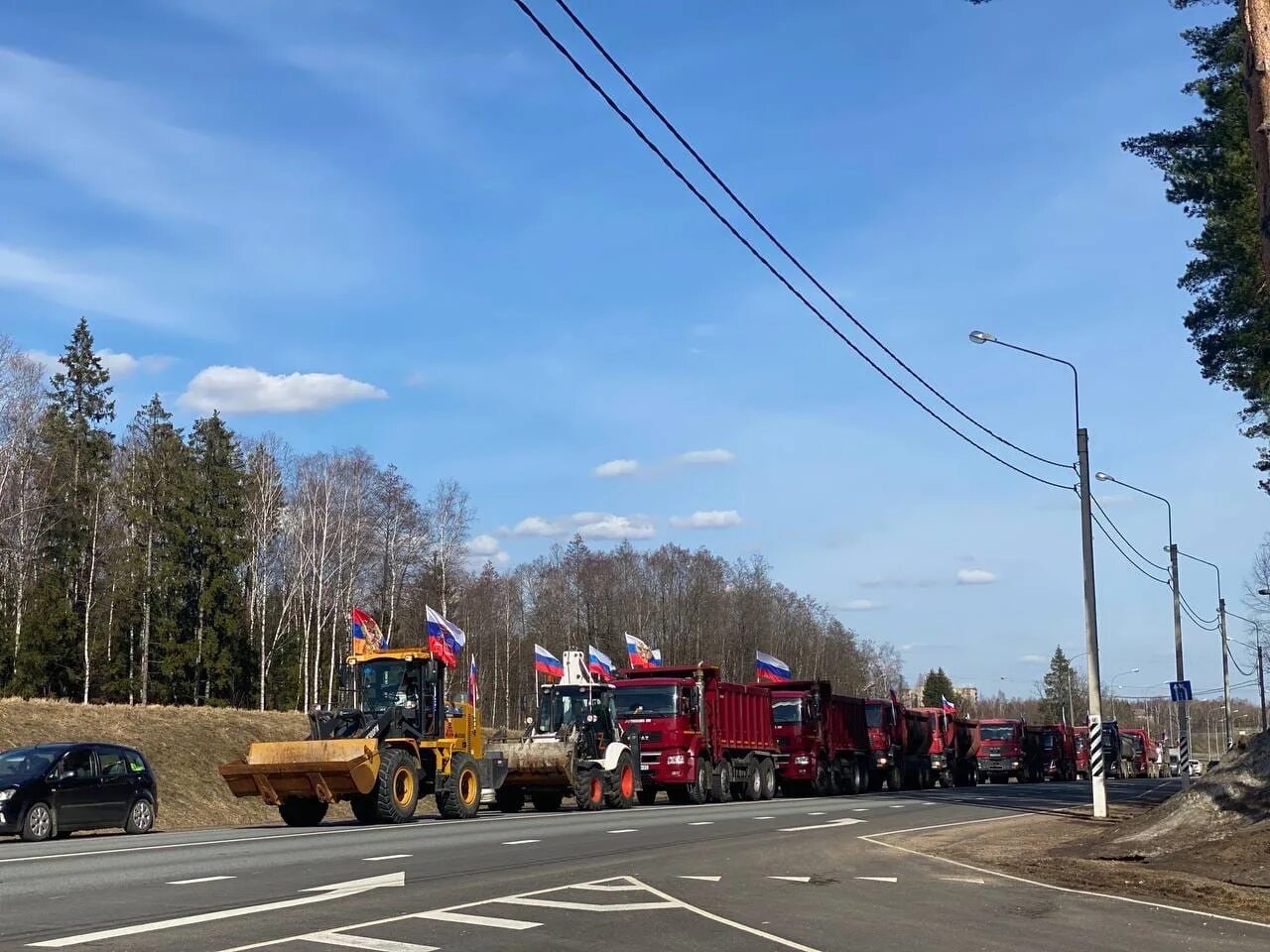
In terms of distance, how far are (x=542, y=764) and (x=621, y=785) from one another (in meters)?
2.53

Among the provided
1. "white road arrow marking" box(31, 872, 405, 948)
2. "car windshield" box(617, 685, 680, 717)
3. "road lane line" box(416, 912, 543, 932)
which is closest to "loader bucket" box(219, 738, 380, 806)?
"white road arrow marking" box(31, 872, 405, 948)

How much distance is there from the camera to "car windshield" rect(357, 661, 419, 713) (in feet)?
78.1

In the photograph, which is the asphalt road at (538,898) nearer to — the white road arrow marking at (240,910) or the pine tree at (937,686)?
the white road arrow marking at (240,910)

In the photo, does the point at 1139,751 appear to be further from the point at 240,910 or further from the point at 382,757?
the point at 240,910

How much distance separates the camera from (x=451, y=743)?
2491 centimetres

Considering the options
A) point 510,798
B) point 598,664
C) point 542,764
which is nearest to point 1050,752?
point 598,664

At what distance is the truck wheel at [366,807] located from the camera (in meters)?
22.7

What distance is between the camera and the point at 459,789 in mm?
24875

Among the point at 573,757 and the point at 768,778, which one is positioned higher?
the point at 573,757

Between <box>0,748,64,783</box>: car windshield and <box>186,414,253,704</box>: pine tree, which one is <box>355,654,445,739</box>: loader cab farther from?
<box>186,414,253,704</box>: pine tree

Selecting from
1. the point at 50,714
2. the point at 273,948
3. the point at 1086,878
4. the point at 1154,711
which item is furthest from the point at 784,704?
the point at 1154,711

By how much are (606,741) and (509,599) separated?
6892cm

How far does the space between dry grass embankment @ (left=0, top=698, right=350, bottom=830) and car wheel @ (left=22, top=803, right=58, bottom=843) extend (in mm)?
10387

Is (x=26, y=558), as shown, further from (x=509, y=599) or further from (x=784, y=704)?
(x=509, y=599)
